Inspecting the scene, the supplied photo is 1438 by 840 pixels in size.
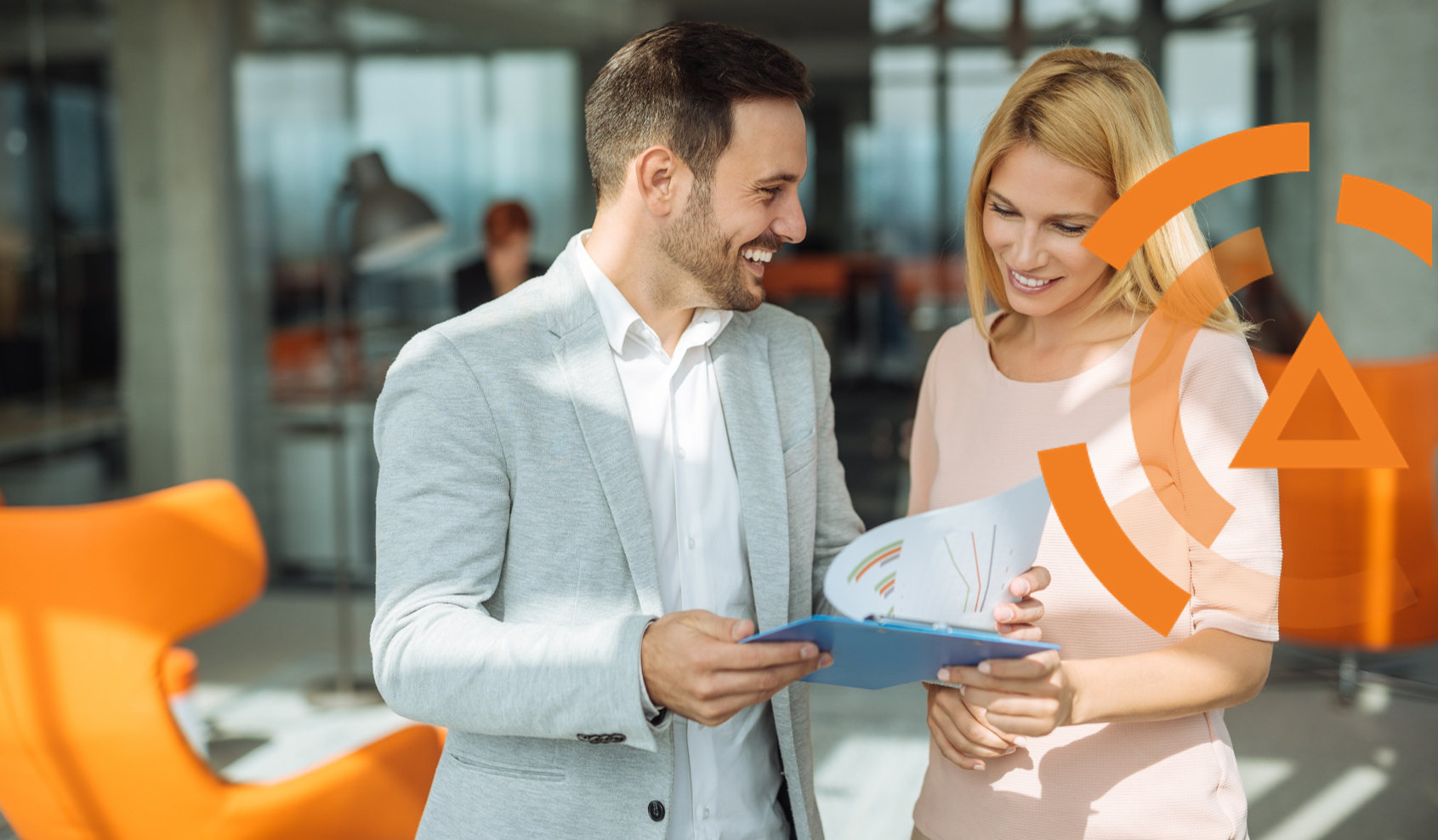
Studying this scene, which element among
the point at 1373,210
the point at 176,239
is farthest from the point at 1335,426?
the point at 176,239

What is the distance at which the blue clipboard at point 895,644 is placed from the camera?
3.63ft

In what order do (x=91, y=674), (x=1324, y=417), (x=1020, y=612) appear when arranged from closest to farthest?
(x=1020, y=612) → (x=91, y=674) → (x=1324, y=417)

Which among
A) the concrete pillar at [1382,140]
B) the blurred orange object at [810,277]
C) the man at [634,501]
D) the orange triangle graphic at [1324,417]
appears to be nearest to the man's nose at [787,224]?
the man at [634,501]

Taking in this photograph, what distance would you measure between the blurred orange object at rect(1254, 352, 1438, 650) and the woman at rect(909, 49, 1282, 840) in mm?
2553

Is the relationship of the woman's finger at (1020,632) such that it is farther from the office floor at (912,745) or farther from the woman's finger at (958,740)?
the office floor at (912,745)

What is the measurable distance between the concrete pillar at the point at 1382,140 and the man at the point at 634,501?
4269 millimetres

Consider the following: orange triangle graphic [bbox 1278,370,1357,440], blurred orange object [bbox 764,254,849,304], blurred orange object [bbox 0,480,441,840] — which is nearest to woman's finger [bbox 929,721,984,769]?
blurred orange object [bbox 0,480,441,840]

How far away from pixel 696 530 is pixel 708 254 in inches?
14.7

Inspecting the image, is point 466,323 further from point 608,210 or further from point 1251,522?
point 1251,522

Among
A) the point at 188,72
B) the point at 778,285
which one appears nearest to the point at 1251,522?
the point at 778,285

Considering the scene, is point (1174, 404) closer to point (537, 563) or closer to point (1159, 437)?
point (1159, 437)

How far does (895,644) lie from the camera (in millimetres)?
1151

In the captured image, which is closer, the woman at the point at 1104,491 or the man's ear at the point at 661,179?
the woman at the point at 1104,491

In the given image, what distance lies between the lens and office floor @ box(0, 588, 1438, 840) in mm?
3498
